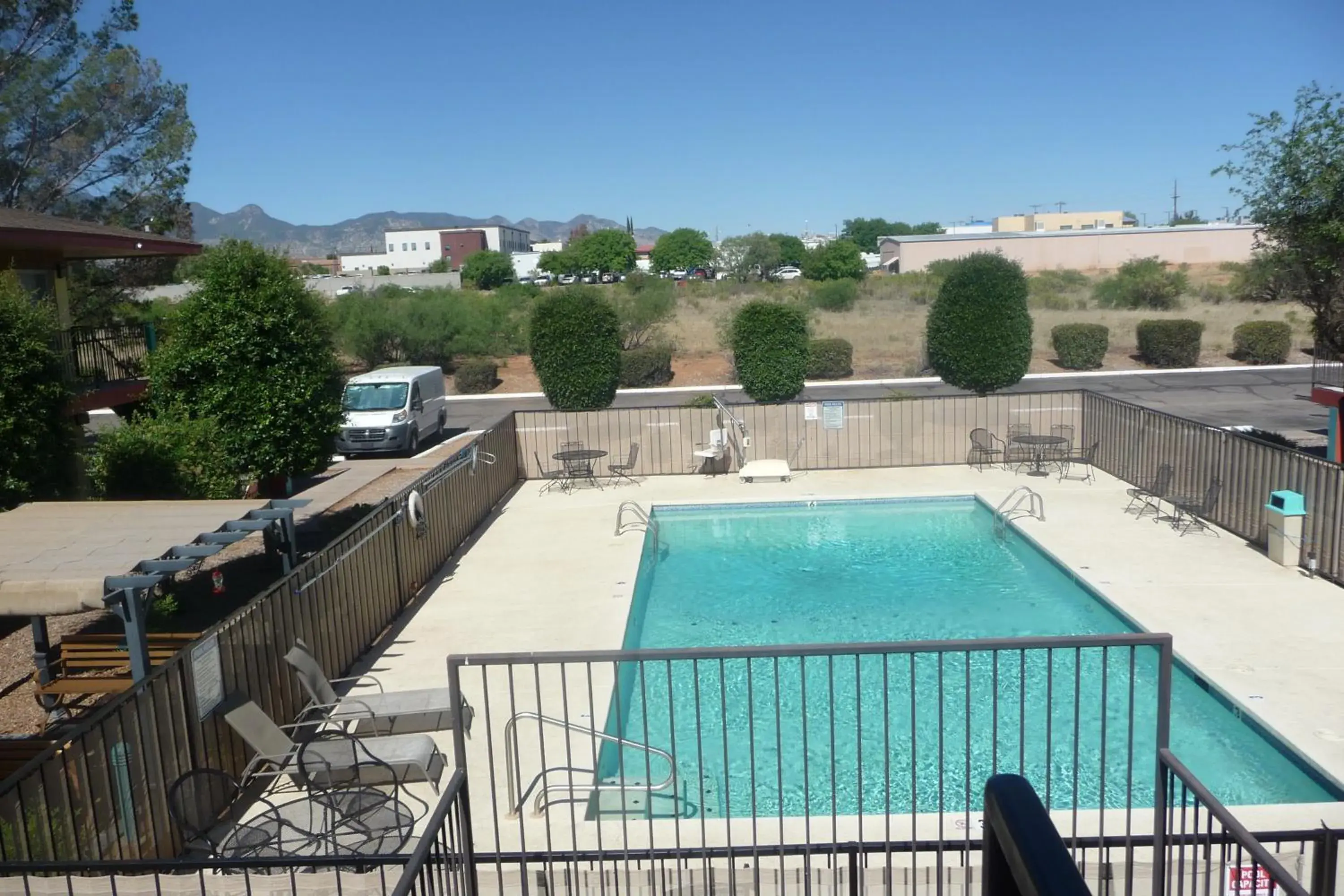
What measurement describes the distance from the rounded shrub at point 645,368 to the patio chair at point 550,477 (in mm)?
14277

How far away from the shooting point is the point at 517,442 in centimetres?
1975

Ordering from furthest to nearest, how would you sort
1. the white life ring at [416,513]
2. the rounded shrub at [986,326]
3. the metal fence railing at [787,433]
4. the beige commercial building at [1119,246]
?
the beige commercial building at [1119,246] < the rounded shrub at [986,326] < the metal fence railing at [787,433] < the white life ring at [416,513]

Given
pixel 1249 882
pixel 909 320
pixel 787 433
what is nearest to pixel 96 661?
pixel 1249 882

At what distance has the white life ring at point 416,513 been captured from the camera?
39.6 ft

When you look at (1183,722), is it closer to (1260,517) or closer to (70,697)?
(1260,517)

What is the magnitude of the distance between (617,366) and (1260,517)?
1187 centimetres

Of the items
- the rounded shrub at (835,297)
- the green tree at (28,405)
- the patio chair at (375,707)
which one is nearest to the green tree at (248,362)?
the green tree at (28,405)

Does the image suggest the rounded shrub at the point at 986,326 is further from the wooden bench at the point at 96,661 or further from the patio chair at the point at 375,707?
the wooden bench at the point at 96,661

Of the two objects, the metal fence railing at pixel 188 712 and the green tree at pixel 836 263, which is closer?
the metal fence railing at pixel 188 712

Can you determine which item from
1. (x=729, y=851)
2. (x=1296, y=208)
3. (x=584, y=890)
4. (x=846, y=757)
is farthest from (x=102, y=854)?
(x=1296, y=208)

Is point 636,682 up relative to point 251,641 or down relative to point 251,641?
down

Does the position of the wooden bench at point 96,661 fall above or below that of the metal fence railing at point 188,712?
below

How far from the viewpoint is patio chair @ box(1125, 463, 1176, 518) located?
15.0m

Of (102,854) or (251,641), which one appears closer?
(102,854)
